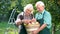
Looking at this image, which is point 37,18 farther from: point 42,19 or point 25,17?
point 25,17

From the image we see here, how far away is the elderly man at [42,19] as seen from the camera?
13.5 ft

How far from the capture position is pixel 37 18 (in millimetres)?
4230

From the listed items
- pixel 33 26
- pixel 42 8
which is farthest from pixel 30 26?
pixel 42 8

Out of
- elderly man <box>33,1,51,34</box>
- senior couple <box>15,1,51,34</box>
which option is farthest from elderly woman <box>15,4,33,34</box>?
elderly man <box>33,1,51,34</box>

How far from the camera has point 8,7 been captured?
22031mm

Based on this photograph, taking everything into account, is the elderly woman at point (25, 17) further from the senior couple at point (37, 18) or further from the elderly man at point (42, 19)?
the elderly man at point (42, 19)

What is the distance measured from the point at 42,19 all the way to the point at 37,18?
9cm

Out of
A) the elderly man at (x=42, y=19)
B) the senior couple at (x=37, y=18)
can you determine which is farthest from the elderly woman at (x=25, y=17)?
the elderly man at (x=42, y=19)

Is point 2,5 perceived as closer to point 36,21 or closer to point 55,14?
point 55,14

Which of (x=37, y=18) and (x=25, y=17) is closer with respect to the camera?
(x=25, y=17)

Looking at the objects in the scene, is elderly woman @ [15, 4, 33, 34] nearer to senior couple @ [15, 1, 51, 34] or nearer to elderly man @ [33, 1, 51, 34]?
senior couple @ [15, 1, 51, 34]

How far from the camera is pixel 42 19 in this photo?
419 centimetres

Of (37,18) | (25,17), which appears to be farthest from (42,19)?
(25,17)

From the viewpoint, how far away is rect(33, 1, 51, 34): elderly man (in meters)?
4.12
